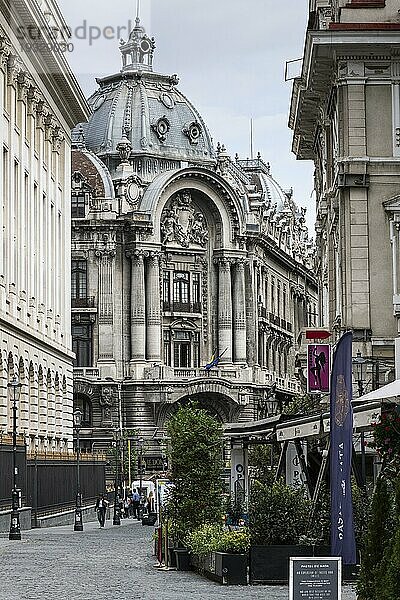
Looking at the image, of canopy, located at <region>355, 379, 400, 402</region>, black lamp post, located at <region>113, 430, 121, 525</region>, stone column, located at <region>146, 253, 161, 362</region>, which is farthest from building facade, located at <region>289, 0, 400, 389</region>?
stone column, located at <region>146, 253, 161, 362</region>

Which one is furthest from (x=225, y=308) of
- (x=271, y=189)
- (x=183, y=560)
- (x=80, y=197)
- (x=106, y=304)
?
(x=183, y=560)

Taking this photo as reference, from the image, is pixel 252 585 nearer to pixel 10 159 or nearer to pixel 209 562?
pixel 209 562

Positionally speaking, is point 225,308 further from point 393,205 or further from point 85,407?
Answer: point 393,205

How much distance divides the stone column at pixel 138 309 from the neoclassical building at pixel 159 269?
0.33 feet

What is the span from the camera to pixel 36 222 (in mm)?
75625

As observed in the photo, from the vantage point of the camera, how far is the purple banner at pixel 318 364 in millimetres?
49250

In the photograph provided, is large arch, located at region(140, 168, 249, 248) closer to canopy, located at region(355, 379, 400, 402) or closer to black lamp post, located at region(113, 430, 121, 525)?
black lamp post, located at region(113, 430, 121, 525)

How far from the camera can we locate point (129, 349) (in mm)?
125875

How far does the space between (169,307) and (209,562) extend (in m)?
99.9

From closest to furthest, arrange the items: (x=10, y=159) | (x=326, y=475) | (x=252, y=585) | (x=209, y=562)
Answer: (x=252, y=585), (x=209, y=562), (x=326, y=475), (x=10, y=159)

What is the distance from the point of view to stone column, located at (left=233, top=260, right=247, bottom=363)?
13075 cm

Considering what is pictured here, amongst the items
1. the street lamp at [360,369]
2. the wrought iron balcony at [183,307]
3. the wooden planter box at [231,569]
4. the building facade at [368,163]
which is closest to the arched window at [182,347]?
the wrought iron balcony at [183,307]

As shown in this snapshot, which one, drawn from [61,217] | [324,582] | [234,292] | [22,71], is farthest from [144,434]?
[324,582]

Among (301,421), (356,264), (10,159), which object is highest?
(10,159)
